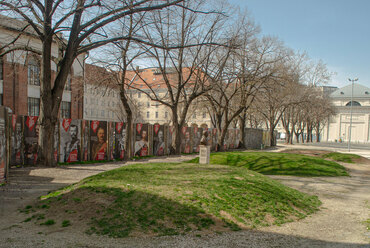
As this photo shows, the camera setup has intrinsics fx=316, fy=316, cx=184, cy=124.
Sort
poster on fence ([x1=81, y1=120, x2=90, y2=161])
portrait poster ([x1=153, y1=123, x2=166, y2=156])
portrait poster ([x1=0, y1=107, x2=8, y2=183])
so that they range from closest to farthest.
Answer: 1. portrait poster ([x1=0, y1=107, x2=8, y2=183])
2. poster on fence ([x1=81, y1=120, x2=90, y2=161])
3. portrait poster ([x1=153, y1=123, x2=166, y2=156])

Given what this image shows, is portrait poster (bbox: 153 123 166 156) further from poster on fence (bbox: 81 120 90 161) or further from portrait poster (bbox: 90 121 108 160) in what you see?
poster on fence (bbox: 81 120 90 161)

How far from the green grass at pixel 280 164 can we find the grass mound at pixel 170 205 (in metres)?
6.02

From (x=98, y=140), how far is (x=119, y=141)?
1.61 meters

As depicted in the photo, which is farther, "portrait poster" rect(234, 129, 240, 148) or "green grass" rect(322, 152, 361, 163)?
Result: "portrait poster" rect(234, 129, 240, 148)

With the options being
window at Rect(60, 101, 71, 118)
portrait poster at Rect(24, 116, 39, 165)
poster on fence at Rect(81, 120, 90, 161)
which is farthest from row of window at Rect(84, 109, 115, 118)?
portrait poster at Rect(24, 116, 39, 165)

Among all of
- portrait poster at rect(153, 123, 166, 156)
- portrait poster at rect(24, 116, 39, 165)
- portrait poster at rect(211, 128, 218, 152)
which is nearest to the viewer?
portrait poster at rect(24, 116, 39, 165)

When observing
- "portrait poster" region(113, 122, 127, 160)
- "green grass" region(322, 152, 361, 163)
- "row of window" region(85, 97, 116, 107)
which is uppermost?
"row of window" region(85, 97, 116, 107)

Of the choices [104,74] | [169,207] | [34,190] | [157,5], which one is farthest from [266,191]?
[104,74]

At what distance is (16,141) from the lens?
44.7ft

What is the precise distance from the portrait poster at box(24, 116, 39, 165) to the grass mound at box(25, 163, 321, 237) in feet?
21.6

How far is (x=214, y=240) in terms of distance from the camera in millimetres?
5438

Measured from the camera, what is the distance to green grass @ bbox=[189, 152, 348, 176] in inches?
594

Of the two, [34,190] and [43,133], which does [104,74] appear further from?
[34,190]

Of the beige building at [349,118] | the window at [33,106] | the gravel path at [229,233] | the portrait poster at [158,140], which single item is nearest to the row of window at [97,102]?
the window at [33,106]
